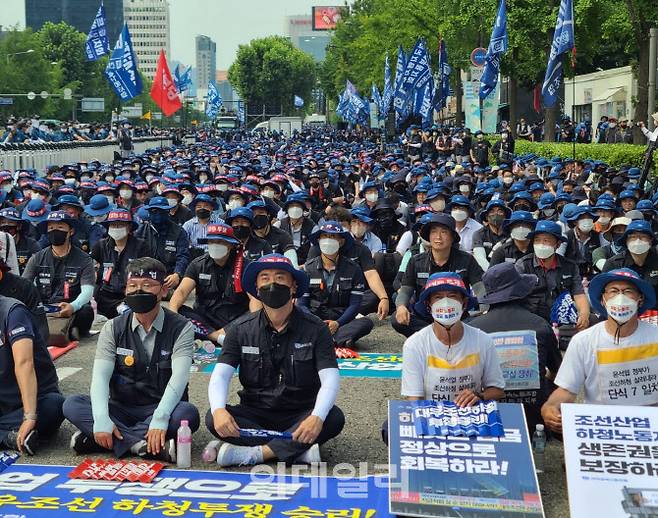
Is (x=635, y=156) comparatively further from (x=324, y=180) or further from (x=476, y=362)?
(x=476, y=362)

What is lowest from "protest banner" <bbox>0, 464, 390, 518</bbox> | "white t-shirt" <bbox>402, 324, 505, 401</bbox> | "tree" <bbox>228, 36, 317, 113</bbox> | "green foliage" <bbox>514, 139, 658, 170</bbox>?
"protest banner" <bbox>0, 464, 390, 518</bbox>

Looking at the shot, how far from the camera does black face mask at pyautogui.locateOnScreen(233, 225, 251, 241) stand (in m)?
11.9

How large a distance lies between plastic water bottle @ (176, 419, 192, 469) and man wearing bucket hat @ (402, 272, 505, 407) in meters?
1.47

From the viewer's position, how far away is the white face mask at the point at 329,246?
10.8 metres

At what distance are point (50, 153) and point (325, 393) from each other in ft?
101

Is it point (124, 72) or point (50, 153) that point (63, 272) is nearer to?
point (124, 72)

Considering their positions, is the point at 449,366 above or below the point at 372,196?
below

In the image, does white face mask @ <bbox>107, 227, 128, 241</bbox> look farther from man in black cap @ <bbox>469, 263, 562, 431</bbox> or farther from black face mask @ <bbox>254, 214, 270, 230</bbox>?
man in black cap @ <bbox>469, 263, 562, 431</bbox>

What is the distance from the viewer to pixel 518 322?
702 centimetres

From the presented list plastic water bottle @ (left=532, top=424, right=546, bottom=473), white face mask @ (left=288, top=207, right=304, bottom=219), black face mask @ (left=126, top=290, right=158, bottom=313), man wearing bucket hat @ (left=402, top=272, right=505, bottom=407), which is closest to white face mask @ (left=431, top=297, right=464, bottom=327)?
man wearing bucket hat @ (left=402, top=272, right=505, bottom=407)

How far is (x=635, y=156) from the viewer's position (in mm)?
25781

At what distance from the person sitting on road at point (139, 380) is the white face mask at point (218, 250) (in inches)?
124

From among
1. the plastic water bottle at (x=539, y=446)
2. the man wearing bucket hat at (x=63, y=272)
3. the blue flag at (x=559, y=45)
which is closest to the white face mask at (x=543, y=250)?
the plastic water bottle at (x=539, y=446)

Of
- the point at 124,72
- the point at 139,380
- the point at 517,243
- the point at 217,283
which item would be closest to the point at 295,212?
the point at 217,283
